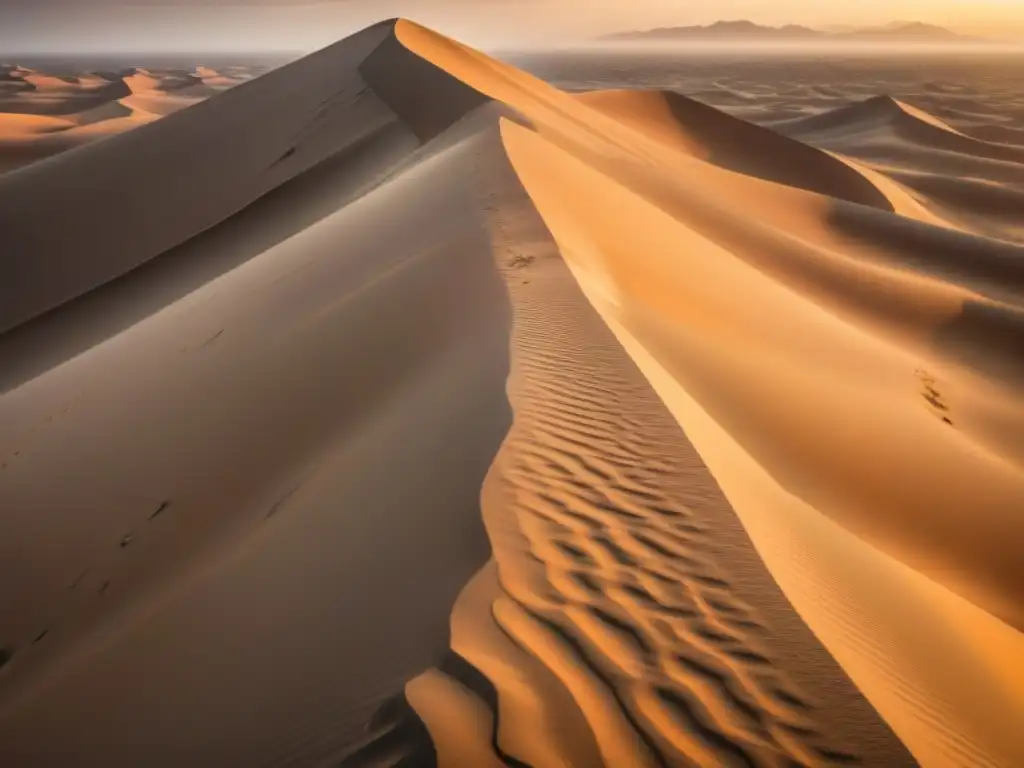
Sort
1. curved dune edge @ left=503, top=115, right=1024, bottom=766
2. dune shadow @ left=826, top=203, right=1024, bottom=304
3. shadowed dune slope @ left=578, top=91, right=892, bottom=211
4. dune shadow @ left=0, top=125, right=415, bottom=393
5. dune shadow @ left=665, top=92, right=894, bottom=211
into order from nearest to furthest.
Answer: curved dune edge @ left=503, top=115, right=1024, bottom=766 → dune shadow @ left=0, top=125, right=415, bottom=393 → dune shadow @ left=826, top=203, right=1024, bottom=304 → dune shadow @ left=665, top=92, right=894, bottom=211 → shadowed dune slope @ left=578, top=91, right=892, bottom=211

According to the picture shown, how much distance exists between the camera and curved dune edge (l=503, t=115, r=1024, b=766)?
2.67 meters

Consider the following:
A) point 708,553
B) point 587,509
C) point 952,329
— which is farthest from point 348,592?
point 952,329

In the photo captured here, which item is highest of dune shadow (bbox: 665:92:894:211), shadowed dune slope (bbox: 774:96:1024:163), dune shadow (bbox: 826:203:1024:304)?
shadowed dune slope (bbox: 774:96:1024:163)

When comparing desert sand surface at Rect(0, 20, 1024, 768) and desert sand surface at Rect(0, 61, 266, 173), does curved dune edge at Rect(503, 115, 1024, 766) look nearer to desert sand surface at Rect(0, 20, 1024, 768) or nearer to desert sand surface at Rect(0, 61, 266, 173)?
desert sand surface at Rect(0, 20, 1024, 768)

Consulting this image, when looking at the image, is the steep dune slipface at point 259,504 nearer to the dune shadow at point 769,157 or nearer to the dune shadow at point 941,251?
the dune shadow at point 941,251

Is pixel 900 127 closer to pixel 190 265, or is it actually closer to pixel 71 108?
pixel 190 265

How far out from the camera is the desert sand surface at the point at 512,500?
7.85 feet

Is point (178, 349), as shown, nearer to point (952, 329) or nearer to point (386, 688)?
point (386, 688)

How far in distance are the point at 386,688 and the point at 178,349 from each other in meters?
4.85

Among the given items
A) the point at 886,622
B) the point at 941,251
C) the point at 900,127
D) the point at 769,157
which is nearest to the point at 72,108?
the point at 769,157

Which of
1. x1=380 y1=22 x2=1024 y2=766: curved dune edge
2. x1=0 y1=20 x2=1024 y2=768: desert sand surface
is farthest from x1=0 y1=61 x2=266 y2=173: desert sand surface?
x1=380 y1=22 x2=1024 y2=766: curved dune edge

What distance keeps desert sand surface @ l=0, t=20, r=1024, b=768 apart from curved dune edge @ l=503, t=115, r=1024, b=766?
0.02 metres

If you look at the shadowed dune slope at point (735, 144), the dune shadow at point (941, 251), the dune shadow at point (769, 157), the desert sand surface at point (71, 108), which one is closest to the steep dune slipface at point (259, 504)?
the dune shadow at point (941, 251)

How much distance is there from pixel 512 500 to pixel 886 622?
1766 millimetres
